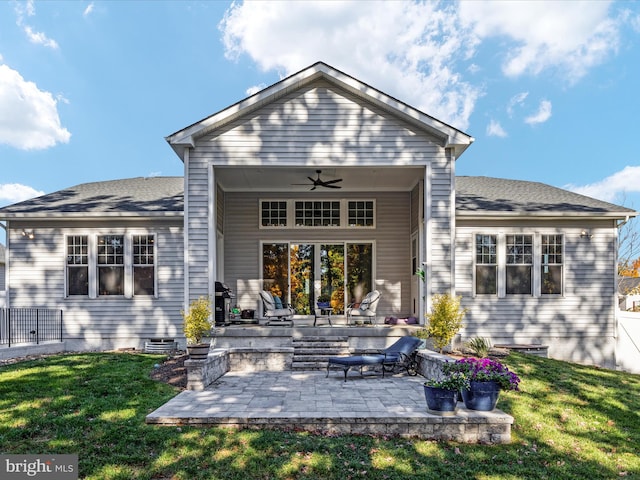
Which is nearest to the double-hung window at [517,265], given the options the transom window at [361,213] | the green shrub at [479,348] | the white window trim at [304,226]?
the green shrub at [479,348]

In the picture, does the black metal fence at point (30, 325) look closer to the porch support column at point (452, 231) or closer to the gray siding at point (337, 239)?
the gray siding at point (337, 239)

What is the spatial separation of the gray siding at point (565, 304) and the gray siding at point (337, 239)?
1.84m

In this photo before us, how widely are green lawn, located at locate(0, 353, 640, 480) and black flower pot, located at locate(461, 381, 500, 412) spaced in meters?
0.47

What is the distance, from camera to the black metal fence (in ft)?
36.9

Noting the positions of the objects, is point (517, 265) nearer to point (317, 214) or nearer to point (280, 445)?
point (317, 214)

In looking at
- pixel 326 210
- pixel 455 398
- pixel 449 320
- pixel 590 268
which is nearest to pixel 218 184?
pixel 326 210

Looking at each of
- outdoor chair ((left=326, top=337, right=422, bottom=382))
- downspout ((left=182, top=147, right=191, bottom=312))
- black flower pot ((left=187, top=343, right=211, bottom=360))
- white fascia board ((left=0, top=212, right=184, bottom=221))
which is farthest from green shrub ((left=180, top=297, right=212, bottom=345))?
white fascia board ((left=0, top=212, right=184, bottom=221))

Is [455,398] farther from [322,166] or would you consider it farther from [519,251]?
[519,251]

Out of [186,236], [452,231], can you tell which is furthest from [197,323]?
[452,231]

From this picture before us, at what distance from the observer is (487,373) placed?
5660mm

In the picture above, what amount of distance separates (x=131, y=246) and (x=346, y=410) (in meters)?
8.07

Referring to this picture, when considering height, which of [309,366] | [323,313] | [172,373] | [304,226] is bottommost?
[309,366]

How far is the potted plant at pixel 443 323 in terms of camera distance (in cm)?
905

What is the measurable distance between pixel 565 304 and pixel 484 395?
7565 mm
